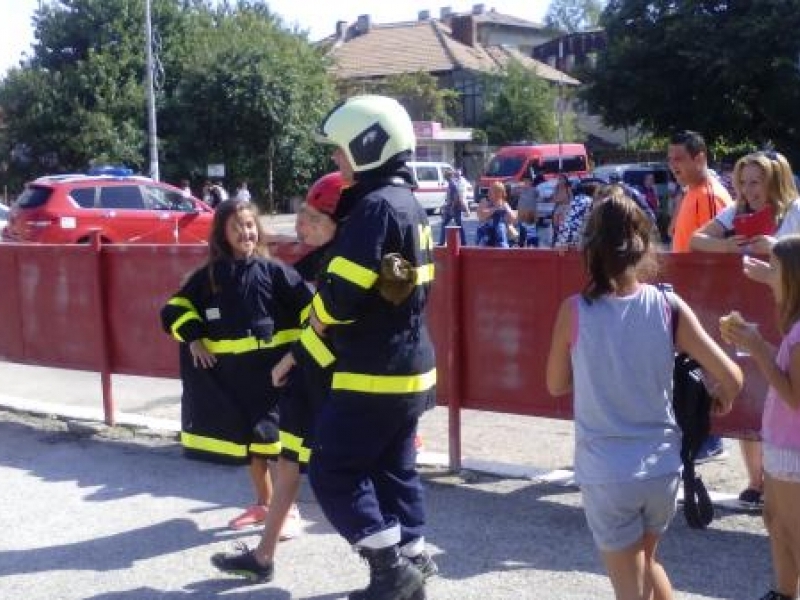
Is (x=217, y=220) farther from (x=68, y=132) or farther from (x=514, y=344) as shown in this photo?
(x=68, y=132)

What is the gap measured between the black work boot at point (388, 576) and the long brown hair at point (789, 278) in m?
1.61

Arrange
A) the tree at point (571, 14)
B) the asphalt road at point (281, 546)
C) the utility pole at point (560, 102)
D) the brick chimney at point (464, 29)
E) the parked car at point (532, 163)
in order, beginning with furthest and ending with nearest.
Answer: the tree at point (571, 14) < the brick chimney at point (464, 29) < the utility pole at point (560, 102) < the parked car at point (532, 163) < the asphalt road at point (281, 546)

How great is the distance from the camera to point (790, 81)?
33312mm

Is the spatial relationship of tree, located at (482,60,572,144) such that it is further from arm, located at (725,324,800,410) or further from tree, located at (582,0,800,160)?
arm, located at (725,324,800,410)

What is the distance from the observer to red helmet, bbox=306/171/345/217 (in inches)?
183

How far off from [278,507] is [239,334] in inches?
35.1

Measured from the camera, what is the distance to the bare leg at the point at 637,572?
3.43 metres

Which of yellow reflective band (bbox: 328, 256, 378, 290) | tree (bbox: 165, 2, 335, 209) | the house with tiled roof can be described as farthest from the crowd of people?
the house with tiled roof

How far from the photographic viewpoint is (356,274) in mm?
3961

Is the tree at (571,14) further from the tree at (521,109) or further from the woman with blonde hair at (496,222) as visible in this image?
the woman with blonde hair at (496,222)

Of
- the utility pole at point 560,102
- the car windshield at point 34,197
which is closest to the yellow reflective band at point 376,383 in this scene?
the car windshield at point 34,197

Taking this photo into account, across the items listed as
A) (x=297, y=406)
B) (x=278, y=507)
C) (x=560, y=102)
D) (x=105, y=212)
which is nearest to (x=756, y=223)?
(x=297, y=406)

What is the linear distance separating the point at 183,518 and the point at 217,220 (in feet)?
5.04

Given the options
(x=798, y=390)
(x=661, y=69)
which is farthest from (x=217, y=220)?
(x=661, y=69)
